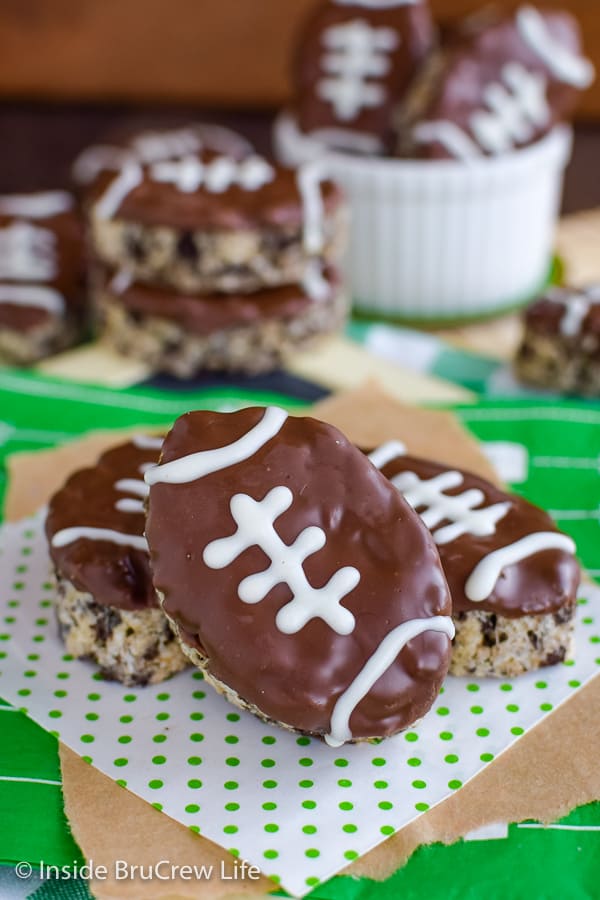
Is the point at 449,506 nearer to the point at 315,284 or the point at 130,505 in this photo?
the point at 130,505

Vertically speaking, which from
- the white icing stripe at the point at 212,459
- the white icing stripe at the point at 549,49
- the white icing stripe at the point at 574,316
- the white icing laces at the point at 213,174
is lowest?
the white icing stripe at the point at 574,316

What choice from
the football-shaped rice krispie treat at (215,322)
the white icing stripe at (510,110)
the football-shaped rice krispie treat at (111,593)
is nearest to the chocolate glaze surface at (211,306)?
the football-shaped rice krispie treat at (215,322)

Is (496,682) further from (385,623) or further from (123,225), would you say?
(123,225)

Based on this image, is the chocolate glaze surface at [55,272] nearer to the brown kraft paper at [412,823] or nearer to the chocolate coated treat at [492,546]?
the chocolate coated treat at [492,546]

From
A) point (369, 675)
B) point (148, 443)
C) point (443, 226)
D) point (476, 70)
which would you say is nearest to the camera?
point (369, 675)

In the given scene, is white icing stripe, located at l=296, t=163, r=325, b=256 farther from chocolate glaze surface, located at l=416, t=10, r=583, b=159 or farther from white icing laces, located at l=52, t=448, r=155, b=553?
white icing laces, located at l=52, t=448, r=155, b=553

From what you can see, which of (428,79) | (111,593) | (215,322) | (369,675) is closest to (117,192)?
(215,322)
